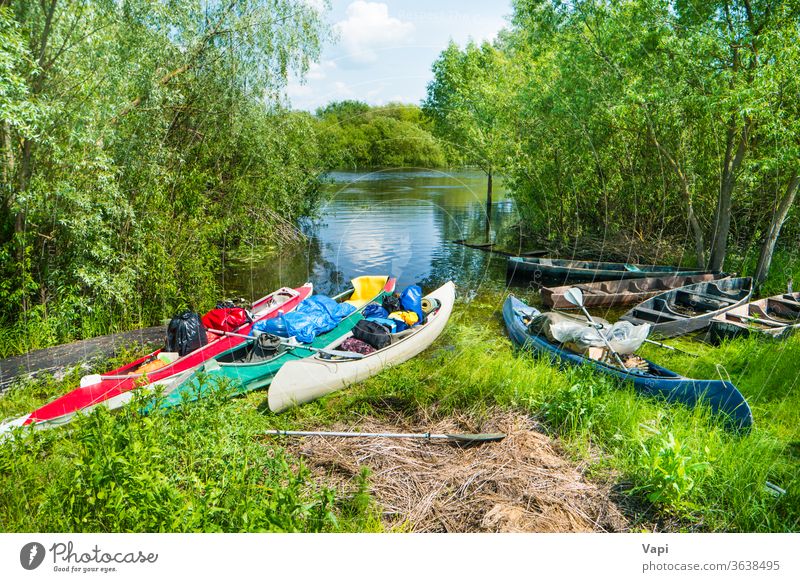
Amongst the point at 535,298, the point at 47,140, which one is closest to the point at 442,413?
the point at 47,140

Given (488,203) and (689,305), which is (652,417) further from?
(488,203)

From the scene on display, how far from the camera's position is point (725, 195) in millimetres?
11031

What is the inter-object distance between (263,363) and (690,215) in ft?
33.6

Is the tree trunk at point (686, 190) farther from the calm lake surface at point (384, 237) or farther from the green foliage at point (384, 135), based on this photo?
the green foliage at point (384, 135)

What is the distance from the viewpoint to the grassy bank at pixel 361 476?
324cm

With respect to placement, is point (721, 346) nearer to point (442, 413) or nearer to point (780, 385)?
point (780, 385)

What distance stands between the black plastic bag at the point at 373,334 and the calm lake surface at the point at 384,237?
66.5 inches

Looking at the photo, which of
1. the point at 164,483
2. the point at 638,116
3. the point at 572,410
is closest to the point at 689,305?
the point at 638,116

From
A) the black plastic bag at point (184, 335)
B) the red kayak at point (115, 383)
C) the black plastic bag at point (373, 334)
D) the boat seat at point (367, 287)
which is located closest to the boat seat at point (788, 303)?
the boat seat at point (367, 287)

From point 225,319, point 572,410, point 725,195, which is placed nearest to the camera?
point 572,410

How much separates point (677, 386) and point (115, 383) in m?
6.47

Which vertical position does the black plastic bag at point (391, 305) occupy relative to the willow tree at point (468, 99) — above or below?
below

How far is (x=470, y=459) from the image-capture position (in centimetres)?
446
